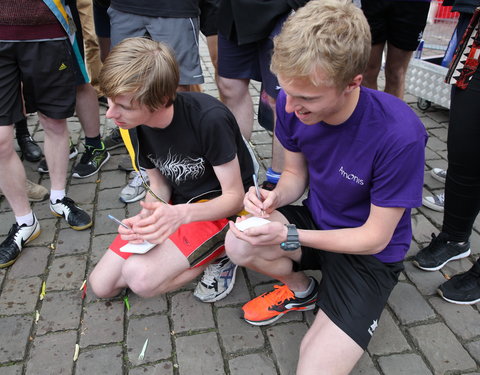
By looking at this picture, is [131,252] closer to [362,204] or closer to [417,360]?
[362,204]

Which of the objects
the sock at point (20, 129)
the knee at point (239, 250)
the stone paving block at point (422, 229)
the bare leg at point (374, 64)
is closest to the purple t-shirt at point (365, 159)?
the knee at point (239, 250)

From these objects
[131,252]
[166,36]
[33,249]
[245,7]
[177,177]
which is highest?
[245,7]

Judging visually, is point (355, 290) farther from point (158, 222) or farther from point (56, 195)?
point (56, 195)

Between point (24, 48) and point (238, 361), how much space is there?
2.17 meters

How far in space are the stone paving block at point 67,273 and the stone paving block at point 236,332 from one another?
90 cm

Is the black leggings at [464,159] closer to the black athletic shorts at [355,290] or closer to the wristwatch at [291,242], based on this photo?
the black athletic shorts at [355,290]

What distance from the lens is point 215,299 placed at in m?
2.46

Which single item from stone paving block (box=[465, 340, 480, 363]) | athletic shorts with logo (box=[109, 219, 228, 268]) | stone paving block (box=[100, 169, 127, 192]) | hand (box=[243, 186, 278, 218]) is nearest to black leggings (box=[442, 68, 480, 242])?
stone paving block (box=[465, 340, 480, 363])

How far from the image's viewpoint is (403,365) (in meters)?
2.10

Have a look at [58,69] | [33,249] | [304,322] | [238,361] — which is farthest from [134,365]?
[58,69]

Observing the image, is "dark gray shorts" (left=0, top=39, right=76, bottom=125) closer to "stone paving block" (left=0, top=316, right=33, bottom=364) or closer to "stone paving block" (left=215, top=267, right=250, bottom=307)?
"stone paving block" (left=0, top=316, right=33, bottom=364)

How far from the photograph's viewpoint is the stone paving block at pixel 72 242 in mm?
2855

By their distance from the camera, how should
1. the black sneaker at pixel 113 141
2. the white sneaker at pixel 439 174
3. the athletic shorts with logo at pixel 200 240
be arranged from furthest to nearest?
1. the black sneaker at pixel 113 141
2. the white sneaker at pixel 439 174
3. the athletic shorts with logo at pixel 200 240

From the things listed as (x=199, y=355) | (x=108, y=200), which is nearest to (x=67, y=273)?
(x=108, y=200)
